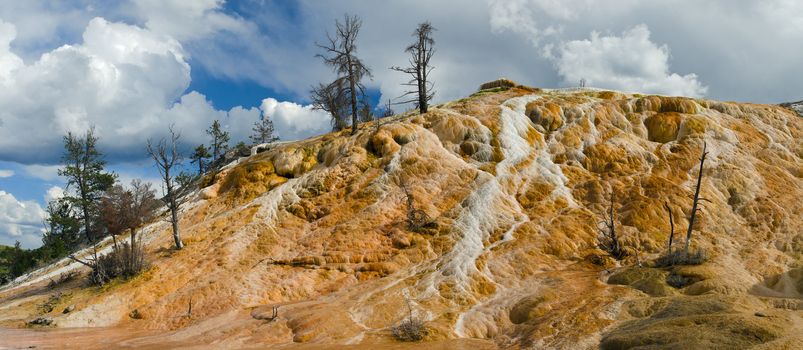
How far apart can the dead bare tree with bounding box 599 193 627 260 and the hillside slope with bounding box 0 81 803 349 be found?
0.52m

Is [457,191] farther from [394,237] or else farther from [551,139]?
[551,139]

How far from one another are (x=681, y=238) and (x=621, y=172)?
296 inches

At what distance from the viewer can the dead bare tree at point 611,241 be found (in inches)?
1003

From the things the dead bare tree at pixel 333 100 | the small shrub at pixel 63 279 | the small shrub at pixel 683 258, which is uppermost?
the dead bare tree at pixel 333 100

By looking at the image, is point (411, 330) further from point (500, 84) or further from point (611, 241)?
point (500, 84)

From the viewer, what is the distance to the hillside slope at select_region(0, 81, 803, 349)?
1852 centimetres

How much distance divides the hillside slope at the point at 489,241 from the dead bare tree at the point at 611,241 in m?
0.52

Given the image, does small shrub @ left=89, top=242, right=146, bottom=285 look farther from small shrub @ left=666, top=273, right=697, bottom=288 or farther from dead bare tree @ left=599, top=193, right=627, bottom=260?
small shrub @ left=666, top=273, right=697, bottom=288

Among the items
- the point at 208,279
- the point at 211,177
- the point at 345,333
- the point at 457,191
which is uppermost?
the point at 211,177

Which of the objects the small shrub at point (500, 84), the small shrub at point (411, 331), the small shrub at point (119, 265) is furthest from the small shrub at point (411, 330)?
the small shrub at point (500, 84)

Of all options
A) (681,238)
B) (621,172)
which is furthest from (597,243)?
(621,172)

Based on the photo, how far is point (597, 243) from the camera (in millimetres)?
26922

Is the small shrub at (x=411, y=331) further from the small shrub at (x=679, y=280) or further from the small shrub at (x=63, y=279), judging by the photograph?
the small shrub at (x=63, y=279)

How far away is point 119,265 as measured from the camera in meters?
25.9
